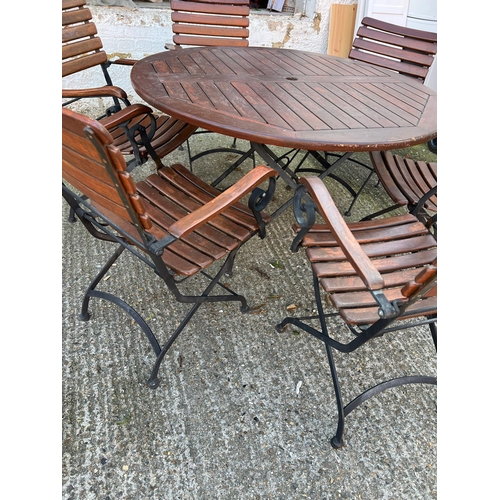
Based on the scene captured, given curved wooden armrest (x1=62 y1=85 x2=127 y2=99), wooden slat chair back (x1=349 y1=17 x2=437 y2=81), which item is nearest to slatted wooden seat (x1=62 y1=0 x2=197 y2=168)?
curved wooden armrest (x1=62 y1=85 x2=127 y2=99)

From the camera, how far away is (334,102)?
1.89m

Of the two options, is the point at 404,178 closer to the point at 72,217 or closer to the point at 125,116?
the point at 125,116

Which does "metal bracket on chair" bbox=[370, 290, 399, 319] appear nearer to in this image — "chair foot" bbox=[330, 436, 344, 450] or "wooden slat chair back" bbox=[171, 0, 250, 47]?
"chair foot" bbox=[330, 436, 344, 450]

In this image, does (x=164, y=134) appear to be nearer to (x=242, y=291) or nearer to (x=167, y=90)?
(x=167, y=90)

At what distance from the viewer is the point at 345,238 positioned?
1210mm

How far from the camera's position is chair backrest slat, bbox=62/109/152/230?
3.28ft

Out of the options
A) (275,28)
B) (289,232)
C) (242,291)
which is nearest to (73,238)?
(242,291)

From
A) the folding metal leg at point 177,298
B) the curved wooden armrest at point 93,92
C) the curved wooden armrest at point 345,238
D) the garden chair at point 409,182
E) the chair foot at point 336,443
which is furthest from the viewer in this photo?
the curved wooden armrest at point 93,92

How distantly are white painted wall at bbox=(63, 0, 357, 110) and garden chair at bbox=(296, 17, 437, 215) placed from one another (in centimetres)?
92

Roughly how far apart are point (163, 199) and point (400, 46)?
217 centimetres

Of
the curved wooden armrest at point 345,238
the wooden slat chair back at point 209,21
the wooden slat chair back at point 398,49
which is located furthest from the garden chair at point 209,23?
the curved wooden armrest at point 345,238

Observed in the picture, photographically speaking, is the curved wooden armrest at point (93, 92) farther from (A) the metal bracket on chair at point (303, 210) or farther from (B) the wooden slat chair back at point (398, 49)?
(B) the wooden slat chair back at point (398, 49)

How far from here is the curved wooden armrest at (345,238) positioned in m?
1.10

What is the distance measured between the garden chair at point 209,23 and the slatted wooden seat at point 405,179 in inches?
44.1
